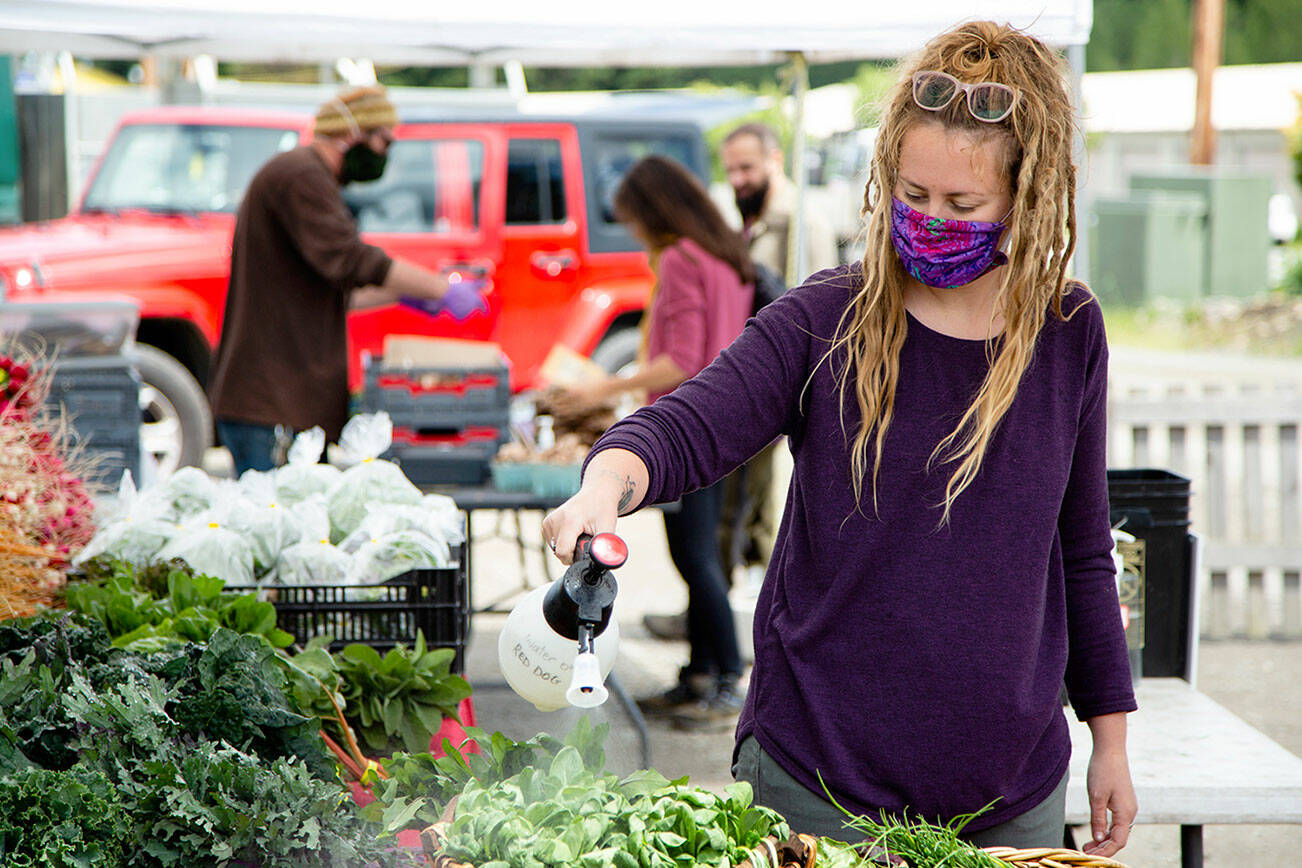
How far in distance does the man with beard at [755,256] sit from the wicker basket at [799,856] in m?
3.51

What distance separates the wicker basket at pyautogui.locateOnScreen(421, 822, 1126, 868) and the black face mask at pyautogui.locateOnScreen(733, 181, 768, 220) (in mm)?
4195

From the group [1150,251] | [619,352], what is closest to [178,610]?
[619,352]

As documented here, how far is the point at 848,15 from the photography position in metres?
4.07

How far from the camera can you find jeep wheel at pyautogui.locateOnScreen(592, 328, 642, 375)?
8531 millimetres

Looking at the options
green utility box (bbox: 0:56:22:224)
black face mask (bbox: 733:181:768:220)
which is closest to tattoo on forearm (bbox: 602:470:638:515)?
black face mask (bbox: 733:181:768:220)

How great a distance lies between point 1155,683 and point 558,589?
5.91 ft

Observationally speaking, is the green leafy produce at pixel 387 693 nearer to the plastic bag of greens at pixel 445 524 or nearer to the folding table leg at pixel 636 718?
the plastic bag of greens at pixel 445 524

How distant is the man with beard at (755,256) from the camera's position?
529cm

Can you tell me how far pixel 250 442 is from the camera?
443 cm

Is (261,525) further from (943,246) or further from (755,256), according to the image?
(755,256)

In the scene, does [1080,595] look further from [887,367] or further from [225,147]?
[225,147]

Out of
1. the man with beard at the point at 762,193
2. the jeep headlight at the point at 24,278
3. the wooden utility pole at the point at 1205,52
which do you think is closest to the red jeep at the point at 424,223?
the jeep headlight at the point at 24,278

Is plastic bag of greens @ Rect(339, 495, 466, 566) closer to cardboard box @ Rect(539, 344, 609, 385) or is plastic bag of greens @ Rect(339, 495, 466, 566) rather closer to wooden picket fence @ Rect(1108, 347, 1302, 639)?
cardboard box @ Rect(539, 344, 609, 385)

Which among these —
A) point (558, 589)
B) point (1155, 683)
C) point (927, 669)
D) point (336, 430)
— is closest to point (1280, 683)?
point (1155, 683)
